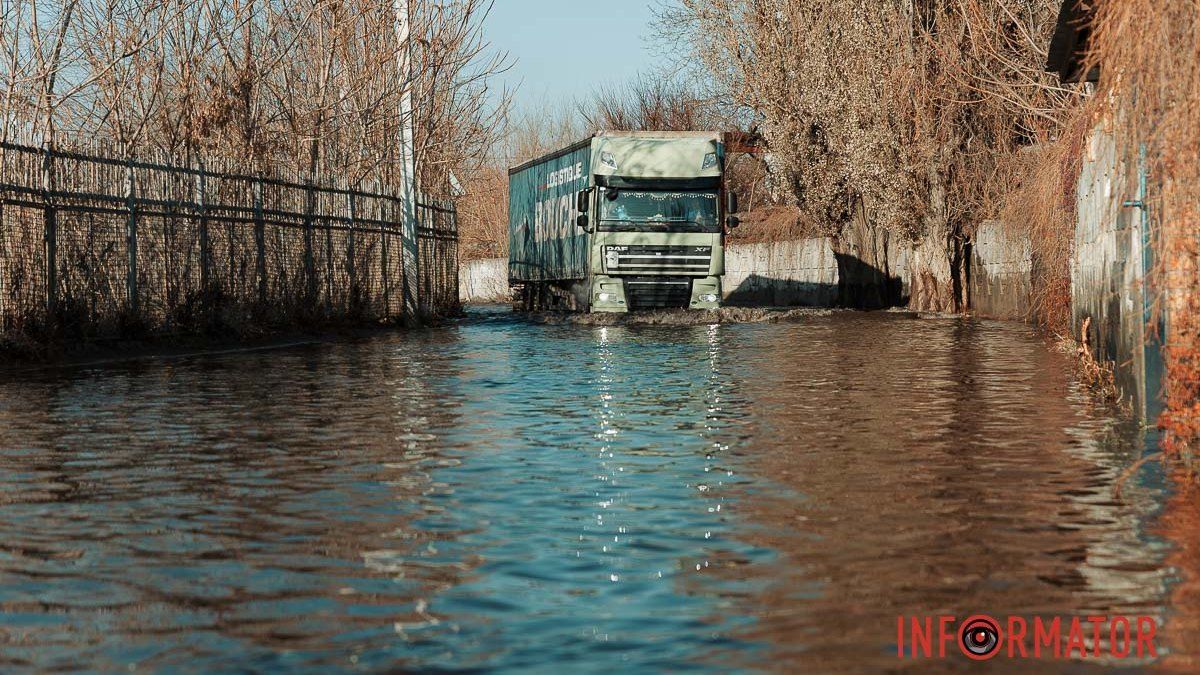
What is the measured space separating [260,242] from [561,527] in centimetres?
2022

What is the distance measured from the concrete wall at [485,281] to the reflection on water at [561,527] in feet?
210

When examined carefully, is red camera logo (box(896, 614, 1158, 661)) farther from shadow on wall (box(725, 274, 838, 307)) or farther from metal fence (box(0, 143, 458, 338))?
shadow on wall (box(725, 274, 838, 307))

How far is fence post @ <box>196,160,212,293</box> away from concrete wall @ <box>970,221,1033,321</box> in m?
15.7

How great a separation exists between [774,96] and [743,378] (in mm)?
29025

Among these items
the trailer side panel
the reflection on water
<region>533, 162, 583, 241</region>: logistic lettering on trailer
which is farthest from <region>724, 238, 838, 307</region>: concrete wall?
the reflection on water

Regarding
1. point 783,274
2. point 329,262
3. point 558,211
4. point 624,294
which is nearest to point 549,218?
point 558,211

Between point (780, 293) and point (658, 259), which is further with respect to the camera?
point (780, 293)

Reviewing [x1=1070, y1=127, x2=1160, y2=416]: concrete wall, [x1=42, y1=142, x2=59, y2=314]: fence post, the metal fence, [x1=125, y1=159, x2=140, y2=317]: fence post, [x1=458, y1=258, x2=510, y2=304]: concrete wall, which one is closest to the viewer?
[x1=1070, y1=127, x2=1160, y2=416]: concrete wall

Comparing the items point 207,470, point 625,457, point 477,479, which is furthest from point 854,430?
point 207,470

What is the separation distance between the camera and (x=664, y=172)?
120 feet

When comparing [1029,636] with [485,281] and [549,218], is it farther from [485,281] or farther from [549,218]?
[485,281]

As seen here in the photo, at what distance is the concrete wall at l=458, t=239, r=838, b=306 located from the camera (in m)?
51.5

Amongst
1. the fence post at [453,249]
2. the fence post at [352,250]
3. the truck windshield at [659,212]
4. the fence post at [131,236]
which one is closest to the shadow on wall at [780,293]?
the fence post at [453,249]

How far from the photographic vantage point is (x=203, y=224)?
989 inches
